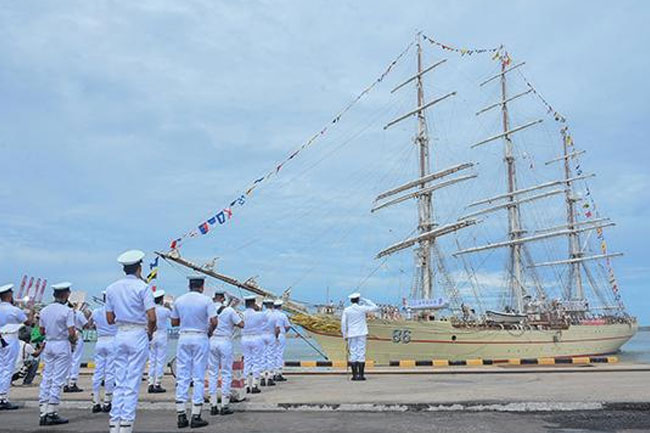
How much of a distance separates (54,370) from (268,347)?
475 cm

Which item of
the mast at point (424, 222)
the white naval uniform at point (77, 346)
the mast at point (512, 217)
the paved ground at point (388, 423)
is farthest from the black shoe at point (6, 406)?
the mast at point (512, 217)

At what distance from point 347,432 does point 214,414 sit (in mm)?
2723

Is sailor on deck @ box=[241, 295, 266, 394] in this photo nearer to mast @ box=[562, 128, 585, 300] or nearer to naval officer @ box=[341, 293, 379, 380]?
naval officer @ box=[341, 293, 379, 380]

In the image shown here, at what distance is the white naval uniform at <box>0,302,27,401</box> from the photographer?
927 cm

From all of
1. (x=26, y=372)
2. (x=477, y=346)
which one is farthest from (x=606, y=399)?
(x=477, y=346)

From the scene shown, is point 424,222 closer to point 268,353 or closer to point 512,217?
point 512,217

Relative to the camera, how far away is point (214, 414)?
27.4ft

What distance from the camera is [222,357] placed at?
29.8ft

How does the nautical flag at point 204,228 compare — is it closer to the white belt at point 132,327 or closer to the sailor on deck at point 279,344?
the sailor on deck at point 279,344

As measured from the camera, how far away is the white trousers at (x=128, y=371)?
242 inches

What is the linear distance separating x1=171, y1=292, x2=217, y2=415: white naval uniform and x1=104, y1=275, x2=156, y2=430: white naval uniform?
1181 millimetres


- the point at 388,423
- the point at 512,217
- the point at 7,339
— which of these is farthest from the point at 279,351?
the point at 512,217

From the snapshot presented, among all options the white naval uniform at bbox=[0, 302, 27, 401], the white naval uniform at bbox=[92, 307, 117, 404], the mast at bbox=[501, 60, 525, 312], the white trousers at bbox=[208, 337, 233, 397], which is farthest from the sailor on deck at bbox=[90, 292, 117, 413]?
the mast at bbox=[501, 60, 525, 312]

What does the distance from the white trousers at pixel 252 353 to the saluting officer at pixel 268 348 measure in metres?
0.31
